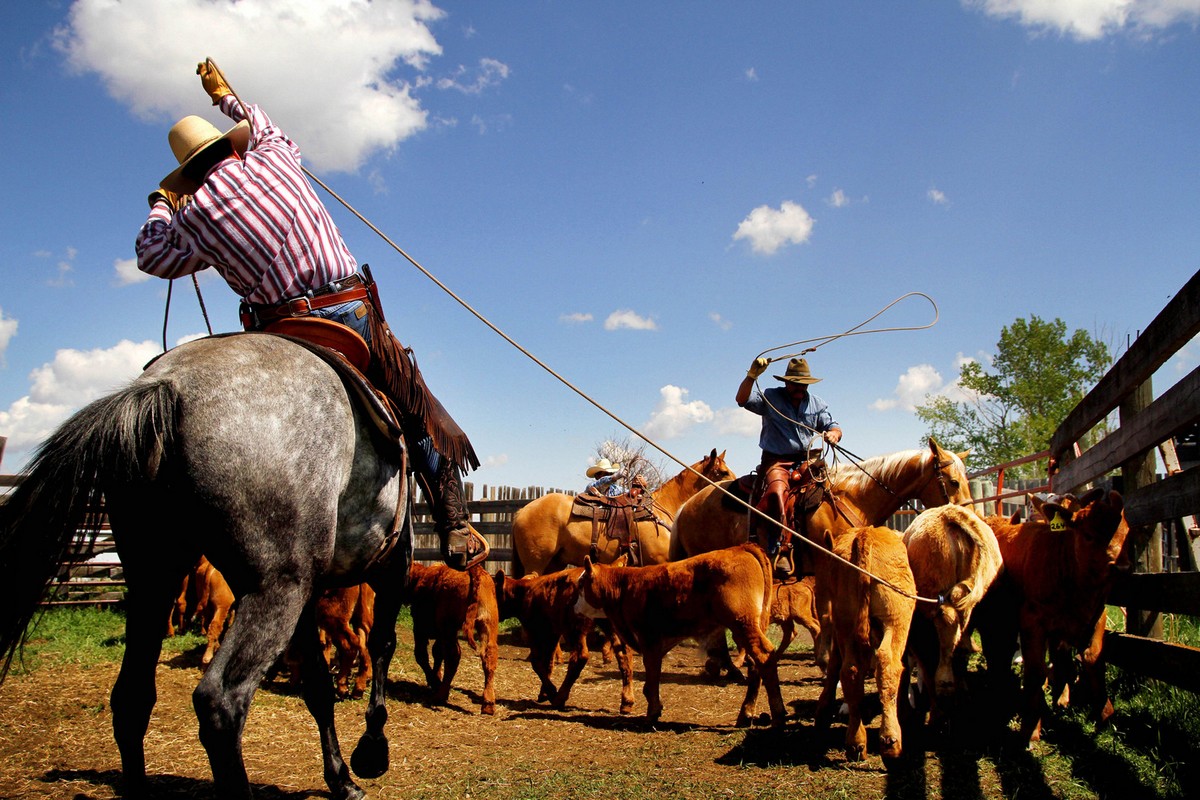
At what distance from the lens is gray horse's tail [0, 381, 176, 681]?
2.64 meters

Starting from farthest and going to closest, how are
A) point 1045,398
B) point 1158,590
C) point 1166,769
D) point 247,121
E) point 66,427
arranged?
point 1045,398, point 1158,590, point 1166,769, point 247,121, point 66,427

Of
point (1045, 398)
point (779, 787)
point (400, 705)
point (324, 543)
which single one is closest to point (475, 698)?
point (400, 705)

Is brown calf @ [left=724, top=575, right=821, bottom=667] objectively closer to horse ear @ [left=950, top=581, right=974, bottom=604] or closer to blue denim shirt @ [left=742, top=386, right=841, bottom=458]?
blue denim shirt @ [left=742, top=386, right=841, bottom=458]

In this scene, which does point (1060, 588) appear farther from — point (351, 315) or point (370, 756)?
point (351, 315)

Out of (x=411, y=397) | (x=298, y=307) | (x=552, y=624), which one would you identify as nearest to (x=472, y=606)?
(x=552, y=624)

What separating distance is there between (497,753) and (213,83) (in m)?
4.58

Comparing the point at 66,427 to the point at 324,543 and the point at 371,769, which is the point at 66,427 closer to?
the point at 324,543

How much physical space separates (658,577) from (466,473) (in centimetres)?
274

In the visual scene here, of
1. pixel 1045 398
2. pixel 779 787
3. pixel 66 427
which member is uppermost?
pixel 1045 398

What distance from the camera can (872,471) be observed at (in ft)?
27.5

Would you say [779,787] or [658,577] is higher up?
[658,577]

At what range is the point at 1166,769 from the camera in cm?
425

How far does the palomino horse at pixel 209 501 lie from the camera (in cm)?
267

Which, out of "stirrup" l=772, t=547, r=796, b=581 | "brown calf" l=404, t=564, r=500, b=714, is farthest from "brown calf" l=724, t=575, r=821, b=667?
"brown calf" l=404, t=564, r=500, b=714
